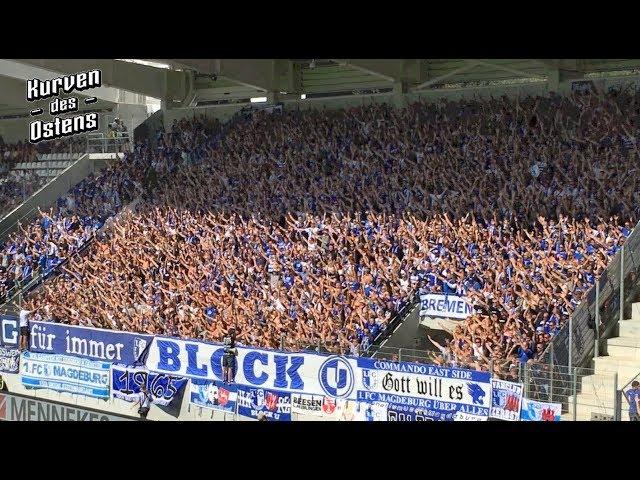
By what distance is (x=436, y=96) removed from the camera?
1061 inches

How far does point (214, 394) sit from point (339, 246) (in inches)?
201

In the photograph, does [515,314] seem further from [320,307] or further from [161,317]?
[161,317]

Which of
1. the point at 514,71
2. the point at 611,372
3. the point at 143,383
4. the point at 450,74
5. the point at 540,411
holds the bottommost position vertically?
the point at 143,383

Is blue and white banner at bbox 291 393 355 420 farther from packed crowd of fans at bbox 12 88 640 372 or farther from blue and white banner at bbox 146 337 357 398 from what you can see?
packed crowd of fans at bbox 12 88 640 372

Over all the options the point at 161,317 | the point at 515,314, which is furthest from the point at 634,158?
the point at 161,317

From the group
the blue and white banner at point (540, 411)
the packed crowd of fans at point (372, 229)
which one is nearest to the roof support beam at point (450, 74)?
the packed crowd of fans at point (372, 229)

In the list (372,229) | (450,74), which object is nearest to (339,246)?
(372,229)

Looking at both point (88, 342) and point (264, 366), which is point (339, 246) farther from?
point (88, 342)

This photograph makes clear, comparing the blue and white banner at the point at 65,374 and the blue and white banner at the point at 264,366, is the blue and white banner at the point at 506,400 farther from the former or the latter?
the blue and white banner at the point at 65,374

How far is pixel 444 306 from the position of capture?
19.3 m

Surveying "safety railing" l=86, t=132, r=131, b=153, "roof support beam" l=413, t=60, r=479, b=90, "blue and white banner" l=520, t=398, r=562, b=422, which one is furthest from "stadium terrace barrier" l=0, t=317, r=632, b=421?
"safety railing" l=86, t=132, r=131, b=153

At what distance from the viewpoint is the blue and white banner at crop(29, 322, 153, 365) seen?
66.8 feet
